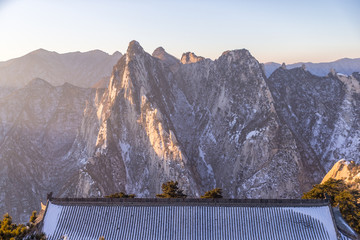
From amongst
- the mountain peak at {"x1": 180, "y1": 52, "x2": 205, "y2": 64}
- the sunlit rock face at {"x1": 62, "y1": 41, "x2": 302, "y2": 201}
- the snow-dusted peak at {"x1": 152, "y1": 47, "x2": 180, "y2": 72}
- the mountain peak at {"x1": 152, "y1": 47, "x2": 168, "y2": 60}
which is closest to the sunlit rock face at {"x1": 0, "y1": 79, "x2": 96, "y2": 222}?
the sunlit rock face at {"x1": 62, "y1": 41, "x2": 302, "y2": 201}

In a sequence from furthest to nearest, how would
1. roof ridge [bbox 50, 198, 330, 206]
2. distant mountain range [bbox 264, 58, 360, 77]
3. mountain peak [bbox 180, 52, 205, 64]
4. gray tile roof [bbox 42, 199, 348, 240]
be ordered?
distant mountain range [bbox 264, 58, 360, 77] → mountain peak [bbox 180, 52, 205, 64] → roof ridge [bbox 50, 198, 330, 206] → gray tile roof [bbox 42, 199, 348, 240]

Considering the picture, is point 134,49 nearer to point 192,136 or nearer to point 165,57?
point 192,136

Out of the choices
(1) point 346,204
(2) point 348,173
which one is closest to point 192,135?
(2) point 348,173

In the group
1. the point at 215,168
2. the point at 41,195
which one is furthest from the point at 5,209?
the point at 215,168

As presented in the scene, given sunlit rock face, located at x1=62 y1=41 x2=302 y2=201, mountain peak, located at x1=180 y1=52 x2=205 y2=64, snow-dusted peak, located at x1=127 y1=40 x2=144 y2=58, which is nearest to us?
sunlit rock face, located at x1=62 y1=41 x2=302 y2=201

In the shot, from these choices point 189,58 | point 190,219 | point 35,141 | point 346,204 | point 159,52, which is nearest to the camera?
point 190,219

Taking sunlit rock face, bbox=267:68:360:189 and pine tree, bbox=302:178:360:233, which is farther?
sunlit rock face, bbox=267:68:360:189

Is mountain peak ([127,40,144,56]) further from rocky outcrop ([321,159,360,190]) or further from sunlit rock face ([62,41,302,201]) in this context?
rocky outcrop ([321,159,360,190])
